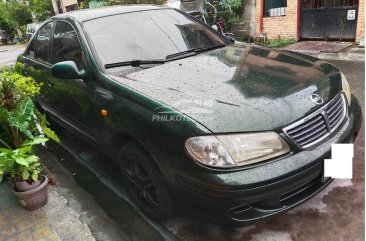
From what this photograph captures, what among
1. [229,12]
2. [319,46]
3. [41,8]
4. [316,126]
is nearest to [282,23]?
[319,46]

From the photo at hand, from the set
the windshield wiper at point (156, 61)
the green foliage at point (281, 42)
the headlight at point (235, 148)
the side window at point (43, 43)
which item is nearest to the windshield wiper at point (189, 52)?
the windshield wiper at point (156, 61)

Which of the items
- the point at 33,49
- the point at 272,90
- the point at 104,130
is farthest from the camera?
the point at 33,49

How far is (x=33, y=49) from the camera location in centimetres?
460

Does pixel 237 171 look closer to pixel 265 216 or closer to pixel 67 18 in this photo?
pixel 265 216

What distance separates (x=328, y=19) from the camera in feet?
27.2

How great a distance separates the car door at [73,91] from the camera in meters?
3.17

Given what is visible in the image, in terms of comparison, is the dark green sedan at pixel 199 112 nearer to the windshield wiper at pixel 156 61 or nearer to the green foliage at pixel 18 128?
the windshield wiper at pixel 156 61

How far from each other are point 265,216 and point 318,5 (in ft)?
25.4

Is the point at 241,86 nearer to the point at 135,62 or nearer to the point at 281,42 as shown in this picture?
the point at 135,62

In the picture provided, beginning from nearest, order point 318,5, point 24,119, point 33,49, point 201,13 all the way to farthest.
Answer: point 24,119 → point 33,49 → point 318,5 → point 201,13

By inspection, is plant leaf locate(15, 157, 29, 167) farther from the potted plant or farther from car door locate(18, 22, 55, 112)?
car door locate(18, 22, 55, 112)

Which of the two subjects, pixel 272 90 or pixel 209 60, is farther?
pixel 209 60

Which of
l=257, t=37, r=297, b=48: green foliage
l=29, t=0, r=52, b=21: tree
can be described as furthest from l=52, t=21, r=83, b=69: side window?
l=29, t=0, r=52, b=21: tree

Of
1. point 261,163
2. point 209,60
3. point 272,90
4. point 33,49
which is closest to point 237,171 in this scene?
point 261,163
